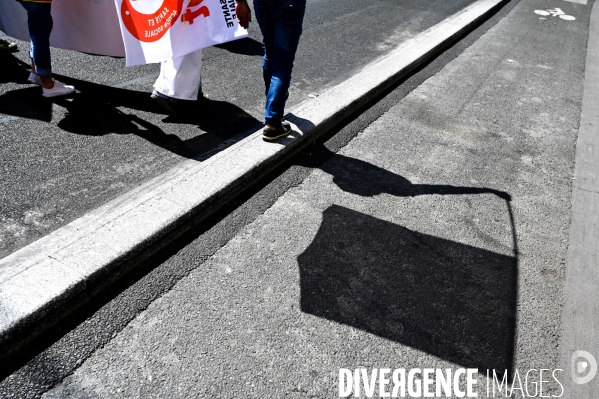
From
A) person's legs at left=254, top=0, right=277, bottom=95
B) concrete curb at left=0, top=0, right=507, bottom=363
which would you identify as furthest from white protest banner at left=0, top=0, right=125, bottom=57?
concrete curb at left=0, top=0, right=507, bottom=363

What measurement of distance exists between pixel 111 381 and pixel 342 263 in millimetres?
1425

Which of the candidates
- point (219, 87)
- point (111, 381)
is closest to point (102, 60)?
point (219, 87)

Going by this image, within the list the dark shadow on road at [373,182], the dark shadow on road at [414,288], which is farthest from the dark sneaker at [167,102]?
the dark shadow on road at [414,288]

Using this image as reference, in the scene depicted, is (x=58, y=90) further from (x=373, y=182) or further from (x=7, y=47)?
(x=373, y=182)

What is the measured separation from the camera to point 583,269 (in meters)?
3.30

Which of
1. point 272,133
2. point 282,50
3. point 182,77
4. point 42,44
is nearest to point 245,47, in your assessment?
point 182,77

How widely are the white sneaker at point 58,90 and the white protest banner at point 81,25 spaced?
0.53 m

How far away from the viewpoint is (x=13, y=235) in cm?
304

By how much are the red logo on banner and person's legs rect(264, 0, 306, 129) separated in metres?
0.83

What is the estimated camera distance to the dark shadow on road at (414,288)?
8.61 feet

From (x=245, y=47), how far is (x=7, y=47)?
2.80 m

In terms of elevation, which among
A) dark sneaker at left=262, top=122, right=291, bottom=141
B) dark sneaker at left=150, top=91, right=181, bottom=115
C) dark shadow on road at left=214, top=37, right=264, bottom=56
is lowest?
dark shadow on road at left=214, top=37, right=264, bottom=56

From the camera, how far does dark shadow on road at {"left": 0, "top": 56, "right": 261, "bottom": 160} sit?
14.4ft

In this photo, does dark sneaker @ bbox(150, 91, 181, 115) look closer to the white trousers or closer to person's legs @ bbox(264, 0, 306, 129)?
the white trousers
